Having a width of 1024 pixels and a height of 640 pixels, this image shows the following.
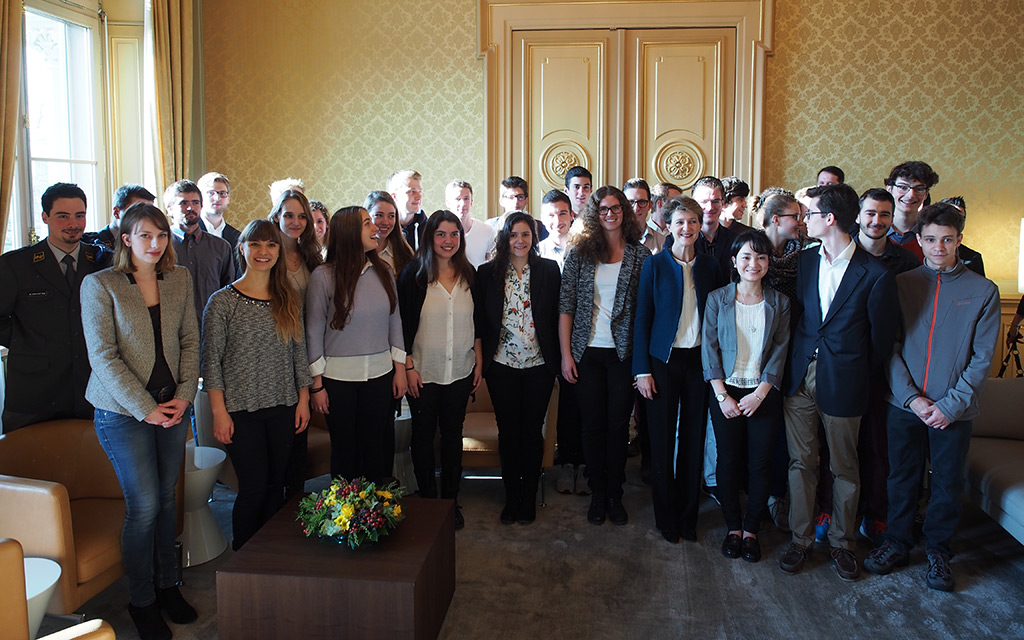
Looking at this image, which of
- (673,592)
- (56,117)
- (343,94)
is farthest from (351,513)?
(343,94)

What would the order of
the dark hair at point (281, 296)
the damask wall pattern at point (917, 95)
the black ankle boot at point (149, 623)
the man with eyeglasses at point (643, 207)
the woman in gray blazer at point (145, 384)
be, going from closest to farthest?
the woman in gray blazer at point (145, 384) < the black ankle boot at point (149, 623) < the dark hair at point (281, 296) < the man with eyeglasses at point (643, 207) < the damask wall pattern at point (917, 95)

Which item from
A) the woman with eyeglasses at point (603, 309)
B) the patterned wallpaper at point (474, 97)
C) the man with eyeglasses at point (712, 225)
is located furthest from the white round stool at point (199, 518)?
the patterned wallpaper at point (474, 97)

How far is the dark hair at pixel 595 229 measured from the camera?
3.59 m

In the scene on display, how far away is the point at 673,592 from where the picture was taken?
3.11 m

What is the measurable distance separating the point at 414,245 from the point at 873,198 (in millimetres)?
2623

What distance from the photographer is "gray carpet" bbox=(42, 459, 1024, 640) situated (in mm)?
2838

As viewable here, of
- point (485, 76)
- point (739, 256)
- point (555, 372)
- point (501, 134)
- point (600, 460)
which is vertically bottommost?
point (600, 460)

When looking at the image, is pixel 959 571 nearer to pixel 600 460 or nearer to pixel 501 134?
pixel 600 460

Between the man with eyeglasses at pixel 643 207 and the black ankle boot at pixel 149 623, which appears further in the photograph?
the man with eyeglasses at pixel 643 207

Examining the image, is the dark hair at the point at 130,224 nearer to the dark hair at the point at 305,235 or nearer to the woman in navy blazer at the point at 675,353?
the dark hair at the point at 305,235

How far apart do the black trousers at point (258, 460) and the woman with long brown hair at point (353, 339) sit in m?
0.22

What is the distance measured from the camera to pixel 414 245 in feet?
15.6

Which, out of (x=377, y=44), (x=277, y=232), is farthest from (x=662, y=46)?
(x=277, y=232)

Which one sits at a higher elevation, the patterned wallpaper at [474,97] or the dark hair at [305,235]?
the patterned wallpaper at [474,97]
